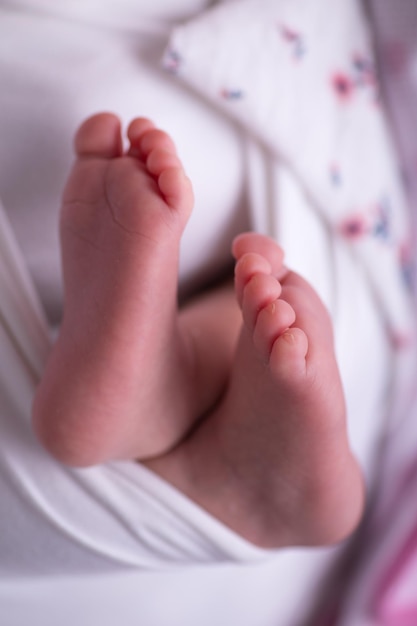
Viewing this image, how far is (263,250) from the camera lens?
0.47 meters

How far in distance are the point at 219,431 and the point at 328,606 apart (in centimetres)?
47

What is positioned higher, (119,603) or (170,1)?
(170,1)

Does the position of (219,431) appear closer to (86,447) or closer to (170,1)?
(86,447)

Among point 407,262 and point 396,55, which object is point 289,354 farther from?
point 396,55

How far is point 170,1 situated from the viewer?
594mm

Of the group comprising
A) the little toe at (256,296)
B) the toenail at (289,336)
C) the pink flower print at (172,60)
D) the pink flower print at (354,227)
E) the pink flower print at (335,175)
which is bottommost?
the pink flower print at (354,227)

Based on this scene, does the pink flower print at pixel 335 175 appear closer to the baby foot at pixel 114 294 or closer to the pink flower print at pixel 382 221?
the pink flower print at pixel 382 221

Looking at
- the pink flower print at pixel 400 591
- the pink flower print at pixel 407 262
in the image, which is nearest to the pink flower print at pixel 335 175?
the pink flower print at pixel 407 262

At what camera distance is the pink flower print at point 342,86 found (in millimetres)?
658

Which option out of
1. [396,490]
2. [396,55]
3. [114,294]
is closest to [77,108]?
[114,294]

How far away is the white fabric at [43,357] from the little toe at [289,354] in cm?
18

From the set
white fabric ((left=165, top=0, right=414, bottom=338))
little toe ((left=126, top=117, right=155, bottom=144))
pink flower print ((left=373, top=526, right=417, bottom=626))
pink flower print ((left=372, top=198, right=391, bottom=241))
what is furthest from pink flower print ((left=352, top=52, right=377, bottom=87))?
pink flower print ((left=373, top=526, right=417, bottom=626))

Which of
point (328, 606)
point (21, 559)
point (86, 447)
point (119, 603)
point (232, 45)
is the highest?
point (232, 45)

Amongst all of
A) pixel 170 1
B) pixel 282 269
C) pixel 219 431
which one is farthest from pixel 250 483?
pixel 170 1
